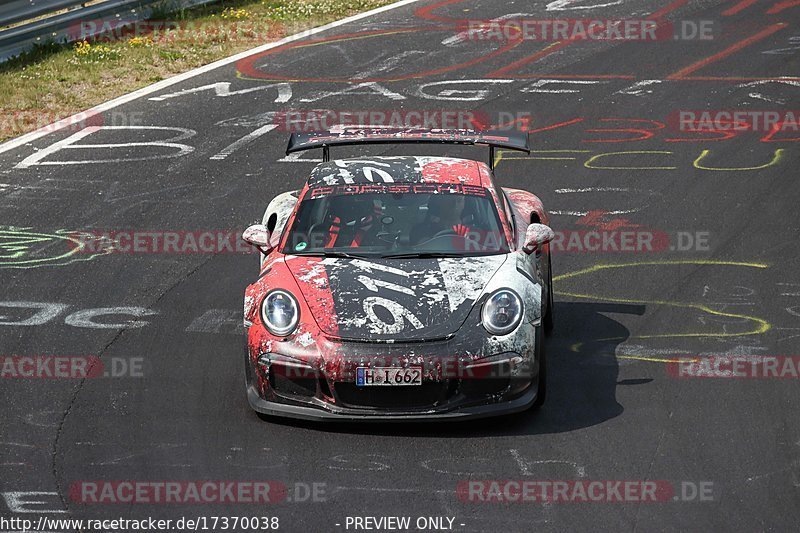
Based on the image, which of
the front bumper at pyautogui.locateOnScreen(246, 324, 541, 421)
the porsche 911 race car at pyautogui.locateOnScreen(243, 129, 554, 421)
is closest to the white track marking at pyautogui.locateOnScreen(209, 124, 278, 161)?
the porsche 911 race car at pyautogui.locateOnScreen(243, 129, 554, 421)

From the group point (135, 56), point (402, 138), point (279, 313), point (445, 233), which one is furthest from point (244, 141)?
point (279, 313)

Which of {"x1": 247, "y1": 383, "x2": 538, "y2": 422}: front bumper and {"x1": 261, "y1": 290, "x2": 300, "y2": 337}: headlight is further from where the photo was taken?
{"x1": 261, "y1": 290, "x2": 300, "y2": 337}: headlight

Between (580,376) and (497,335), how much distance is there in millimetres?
1113

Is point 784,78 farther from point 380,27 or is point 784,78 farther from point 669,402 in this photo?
point 669,402

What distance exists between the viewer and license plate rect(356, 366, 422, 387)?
24.3 ft

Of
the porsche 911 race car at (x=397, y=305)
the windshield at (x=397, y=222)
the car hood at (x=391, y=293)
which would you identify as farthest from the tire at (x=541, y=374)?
the windshield at (x=397, y=222)

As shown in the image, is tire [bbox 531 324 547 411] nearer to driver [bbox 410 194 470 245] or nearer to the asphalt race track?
the asphalt race track

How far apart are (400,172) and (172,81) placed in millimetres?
8847

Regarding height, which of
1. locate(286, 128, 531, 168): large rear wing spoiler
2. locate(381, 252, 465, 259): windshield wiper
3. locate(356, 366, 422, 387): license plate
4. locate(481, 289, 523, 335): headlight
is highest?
locate(286, 128, 531, 168): large rear wing spoiler

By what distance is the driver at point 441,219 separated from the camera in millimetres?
8539

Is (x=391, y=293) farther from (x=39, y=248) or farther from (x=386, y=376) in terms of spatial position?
(x=39, y=248)

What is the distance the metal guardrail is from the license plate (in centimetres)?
1110

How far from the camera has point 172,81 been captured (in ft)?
56.5

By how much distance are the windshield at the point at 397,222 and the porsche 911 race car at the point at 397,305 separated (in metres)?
0.01
